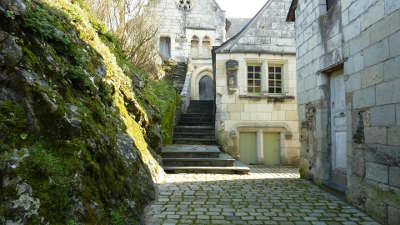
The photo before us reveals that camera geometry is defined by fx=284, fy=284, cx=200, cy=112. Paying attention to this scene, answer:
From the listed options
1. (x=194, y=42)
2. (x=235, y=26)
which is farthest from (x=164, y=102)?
(x=235, y=26)

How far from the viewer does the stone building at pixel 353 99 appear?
3.53 metres

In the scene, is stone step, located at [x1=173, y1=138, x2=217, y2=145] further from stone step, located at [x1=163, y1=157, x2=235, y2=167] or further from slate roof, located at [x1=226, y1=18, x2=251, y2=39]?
slate roof, located at [x1=226, y1=18, x2=251, y2=39]

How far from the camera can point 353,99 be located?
14.6 feet

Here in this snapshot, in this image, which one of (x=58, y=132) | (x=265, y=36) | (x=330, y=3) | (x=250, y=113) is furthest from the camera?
(x=265, y=36)

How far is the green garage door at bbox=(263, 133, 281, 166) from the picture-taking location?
9773mm

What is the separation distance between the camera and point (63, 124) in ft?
9.24

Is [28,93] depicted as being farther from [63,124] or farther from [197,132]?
[197,132]

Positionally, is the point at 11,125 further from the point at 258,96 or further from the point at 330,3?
the point at 258,96

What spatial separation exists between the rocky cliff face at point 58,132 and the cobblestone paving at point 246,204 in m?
0.51

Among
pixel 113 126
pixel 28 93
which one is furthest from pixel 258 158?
pixel 28 93

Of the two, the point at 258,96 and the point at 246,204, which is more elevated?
the point at 258,96

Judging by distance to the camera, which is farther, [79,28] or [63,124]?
[79,28]

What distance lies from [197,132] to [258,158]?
2.28 metres

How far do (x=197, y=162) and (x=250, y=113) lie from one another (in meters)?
3.18
